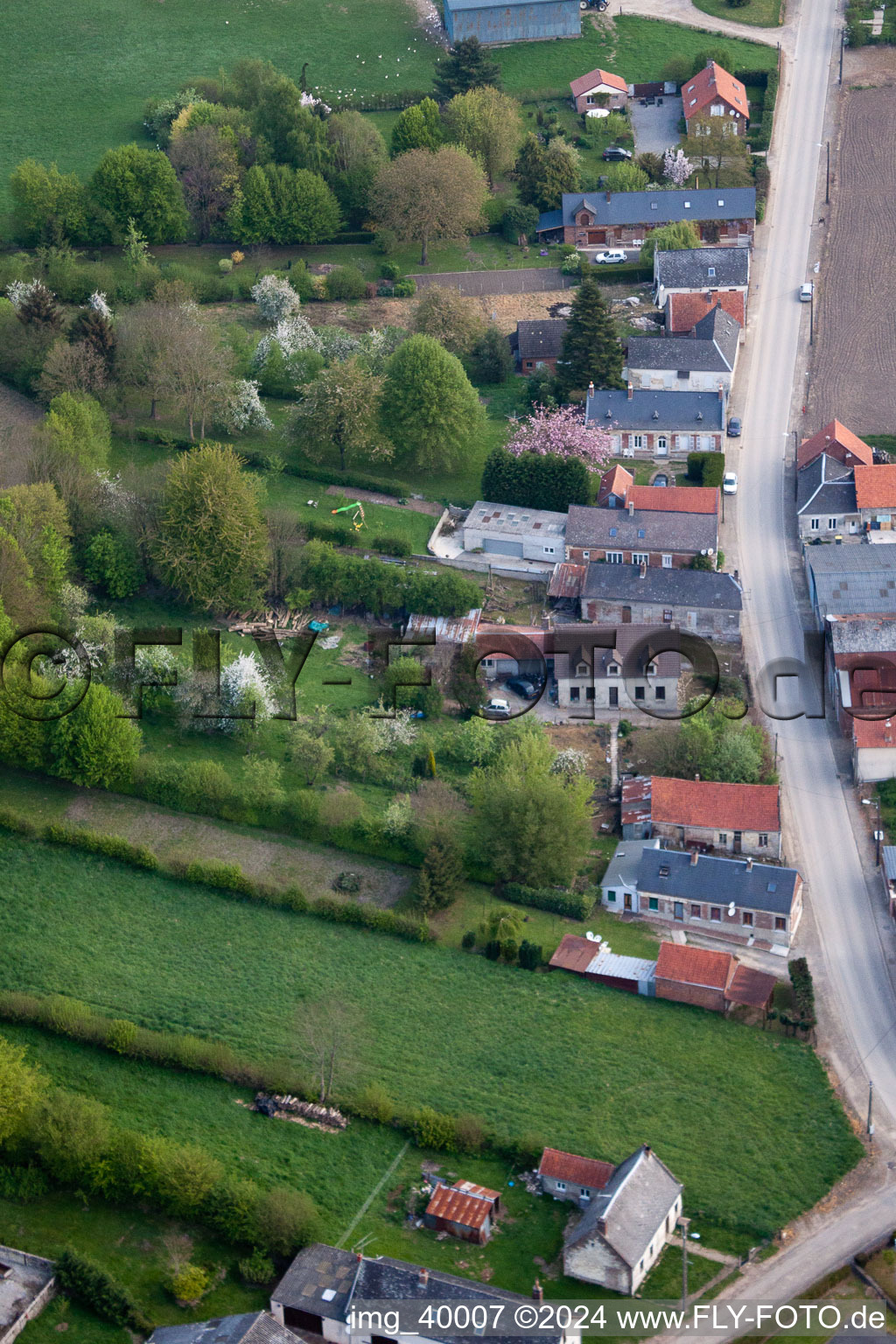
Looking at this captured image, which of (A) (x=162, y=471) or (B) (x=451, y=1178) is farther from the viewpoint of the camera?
(A) (x=162, y=471)

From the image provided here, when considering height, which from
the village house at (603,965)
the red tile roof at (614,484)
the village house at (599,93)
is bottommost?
the village house at (603,965)

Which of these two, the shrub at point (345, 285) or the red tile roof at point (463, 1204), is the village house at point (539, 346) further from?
the red tile roof at point (463, 1204)

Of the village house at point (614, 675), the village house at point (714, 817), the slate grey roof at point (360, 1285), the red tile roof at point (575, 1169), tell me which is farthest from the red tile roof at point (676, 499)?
the slate grey roof at point (360, 1285)

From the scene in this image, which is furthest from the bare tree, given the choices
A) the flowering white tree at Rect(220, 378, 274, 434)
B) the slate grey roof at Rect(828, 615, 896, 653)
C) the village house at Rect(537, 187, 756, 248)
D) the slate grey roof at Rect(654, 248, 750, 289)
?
the village house at Rect(537, 187, 756, 248)

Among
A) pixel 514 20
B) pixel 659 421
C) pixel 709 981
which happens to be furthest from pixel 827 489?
pixel 514 20

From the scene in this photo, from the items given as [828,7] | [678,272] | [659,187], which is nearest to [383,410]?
[678,272]

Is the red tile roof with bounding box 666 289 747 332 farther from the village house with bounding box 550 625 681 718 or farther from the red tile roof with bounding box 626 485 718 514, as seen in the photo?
the village house with bounding box 550 625 681 718

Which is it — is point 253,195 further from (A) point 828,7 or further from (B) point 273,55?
(A) point 828,7
